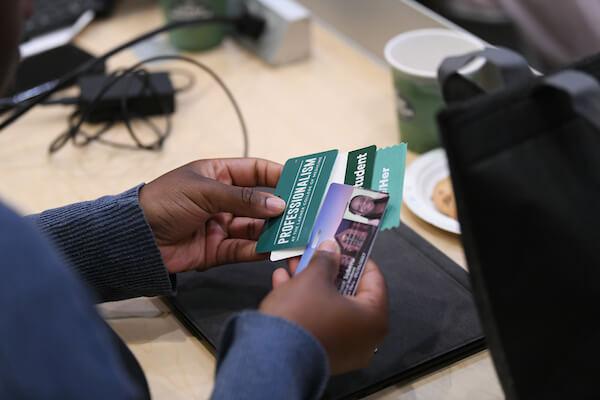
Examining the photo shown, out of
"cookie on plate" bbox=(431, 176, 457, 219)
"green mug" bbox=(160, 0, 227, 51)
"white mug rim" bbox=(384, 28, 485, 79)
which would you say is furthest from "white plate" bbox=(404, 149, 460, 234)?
"green mug" bbox=(160, 0, 227, 51)

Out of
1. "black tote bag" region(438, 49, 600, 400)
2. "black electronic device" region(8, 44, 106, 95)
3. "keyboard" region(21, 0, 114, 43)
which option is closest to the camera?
"black tote bag" region(438, 49, 600, 400)

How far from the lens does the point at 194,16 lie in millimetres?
1206

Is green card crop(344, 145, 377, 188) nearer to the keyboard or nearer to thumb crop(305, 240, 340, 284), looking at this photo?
thumb crop(305, 240, 340, 284)

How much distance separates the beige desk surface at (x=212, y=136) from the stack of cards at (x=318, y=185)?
6 cm

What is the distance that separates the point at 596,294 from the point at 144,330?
444 mm

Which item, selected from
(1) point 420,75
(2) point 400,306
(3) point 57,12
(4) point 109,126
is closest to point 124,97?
(4) point 109,126

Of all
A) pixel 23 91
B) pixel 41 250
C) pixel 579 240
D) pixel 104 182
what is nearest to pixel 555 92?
pixel 579 240

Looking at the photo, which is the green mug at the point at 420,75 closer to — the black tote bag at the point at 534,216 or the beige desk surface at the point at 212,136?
the beige desk surface at the point at 212,136

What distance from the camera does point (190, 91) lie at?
45.1 inches

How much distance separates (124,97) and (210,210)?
1.23 feet

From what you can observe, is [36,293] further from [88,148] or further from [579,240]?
[88,148]

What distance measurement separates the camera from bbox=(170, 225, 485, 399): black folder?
693 millimetres

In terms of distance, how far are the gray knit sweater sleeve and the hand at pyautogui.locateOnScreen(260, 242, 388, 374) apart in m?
0.15

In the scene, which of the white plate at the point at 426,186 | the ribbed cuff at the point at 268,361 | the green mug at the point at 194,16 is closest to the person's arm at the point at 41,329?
the ribbed cuff at the point at 268,361
